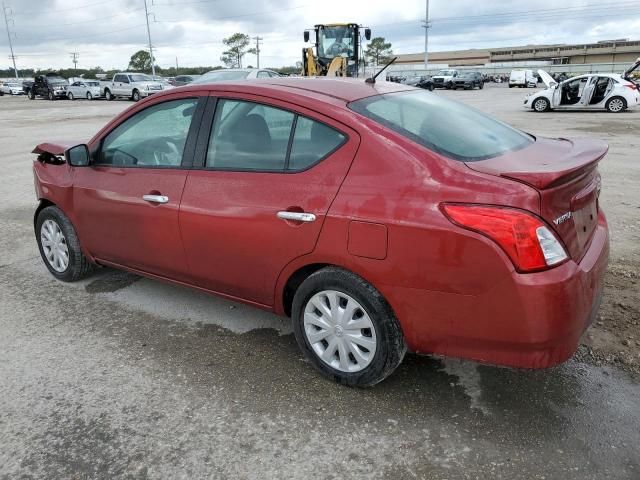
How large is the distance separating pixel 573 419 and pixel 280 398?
148cm

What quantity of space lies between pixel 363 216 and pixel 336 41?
22.4 m

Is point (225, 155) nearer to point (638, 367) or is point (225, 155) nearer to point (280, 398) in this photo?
point (280, 398)

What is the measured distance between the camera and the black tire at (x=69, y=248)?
14.3ft

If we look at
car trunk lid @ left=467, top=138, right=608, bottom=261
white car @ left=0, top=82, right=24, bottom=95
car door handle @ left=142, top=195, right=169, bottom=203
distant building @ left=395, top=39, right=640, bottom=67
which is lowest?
car door handle @ left=142, top=195, right=169, bottom=203

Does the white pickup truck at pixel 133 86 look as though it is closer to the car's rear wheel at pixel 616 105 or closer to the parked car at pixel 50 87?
the parked car at pixel 50 87

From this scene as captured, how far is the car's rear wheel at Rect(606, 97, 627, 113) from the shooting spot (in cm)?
2042

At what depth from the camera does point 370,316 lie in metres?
2.74

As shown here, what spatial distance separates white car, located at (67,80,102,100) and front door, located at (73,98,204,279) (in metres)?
36.5

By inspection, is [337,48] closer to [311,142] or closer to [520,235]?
[311,142]

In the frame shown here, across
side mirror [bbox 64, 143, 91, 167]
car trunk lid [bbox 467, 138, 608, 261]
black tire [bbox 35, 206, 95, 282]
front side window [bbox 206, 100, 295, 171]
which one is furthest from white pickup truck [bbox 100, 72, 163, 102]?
car trunk lid [bbox 467, 138, 608, 261]

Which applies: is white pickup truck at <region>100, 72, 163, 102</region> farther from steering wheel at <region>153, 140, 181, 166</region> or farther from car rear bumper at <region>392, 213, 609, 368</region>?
car rear bumper at <region>392, 213, 609, 368</region>

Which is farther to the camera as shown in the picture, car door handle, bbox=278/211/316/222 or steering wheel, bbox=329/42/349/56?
steering wheel, bbox=329/42/349/56

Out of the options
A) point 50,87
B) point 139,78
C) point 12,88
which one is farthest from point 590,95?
point 12,88

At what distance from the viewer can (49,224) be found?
14.9ft
